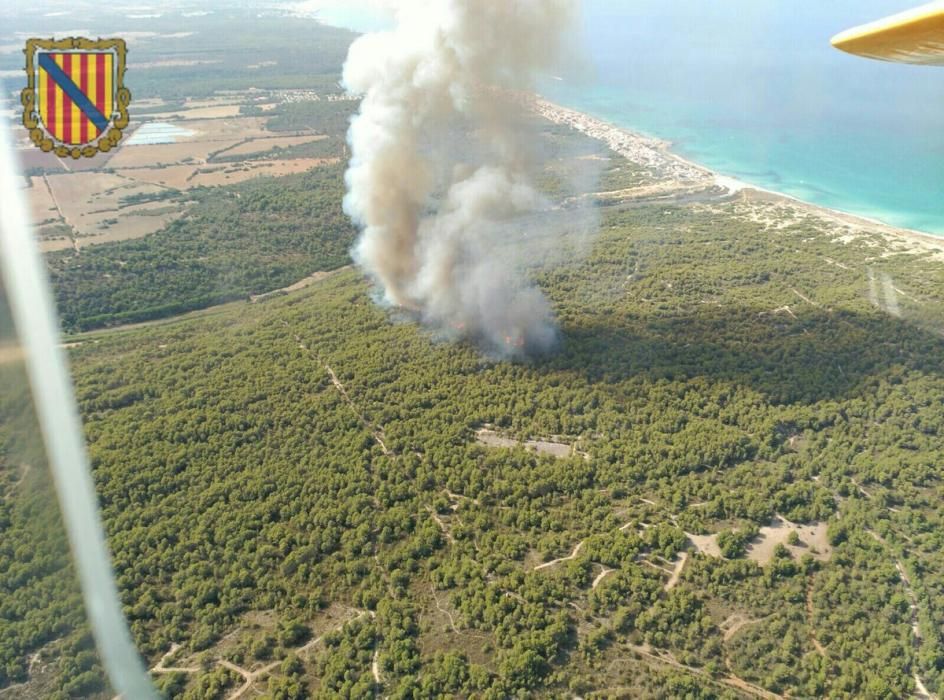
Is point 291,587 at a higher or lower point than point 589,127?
lower

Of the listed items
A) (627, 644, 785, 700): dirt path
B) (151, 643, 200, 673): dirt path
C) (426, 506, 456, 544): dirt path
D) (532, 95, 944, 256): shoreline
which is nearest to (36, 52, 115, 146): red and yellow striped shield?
(151, 643, 200, 673): dirt path

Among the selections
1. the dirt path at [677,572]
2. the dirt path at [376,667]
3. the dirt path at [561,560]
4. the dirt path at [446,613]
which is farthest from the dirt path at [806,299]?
the dirt path at [376,667]

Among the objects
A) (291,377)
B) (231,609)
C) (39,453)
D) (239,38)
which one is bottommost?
(231,609)

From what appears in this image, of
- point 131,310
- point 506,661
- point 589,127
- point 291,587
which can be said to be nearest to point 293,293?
point 131,310

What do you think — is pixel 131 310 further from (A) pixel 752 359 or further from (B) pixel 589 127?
(B) pixel 589 127

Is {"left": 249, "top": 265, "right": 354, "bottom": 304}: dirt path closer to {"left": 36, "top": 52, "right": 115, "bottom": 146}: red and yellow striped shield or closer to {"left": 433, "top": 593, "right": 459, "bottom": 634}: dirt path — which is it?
{"left": 36, "top": 52, "right": 115, "bottom": 146}: red and yellow striped shield

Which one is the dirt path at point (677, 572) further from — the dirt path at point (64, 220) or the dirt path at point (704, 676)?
the dirt path at point (64, 220)

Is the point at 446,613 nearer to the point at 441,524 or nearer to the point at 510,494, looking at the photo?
the point at 441,524
